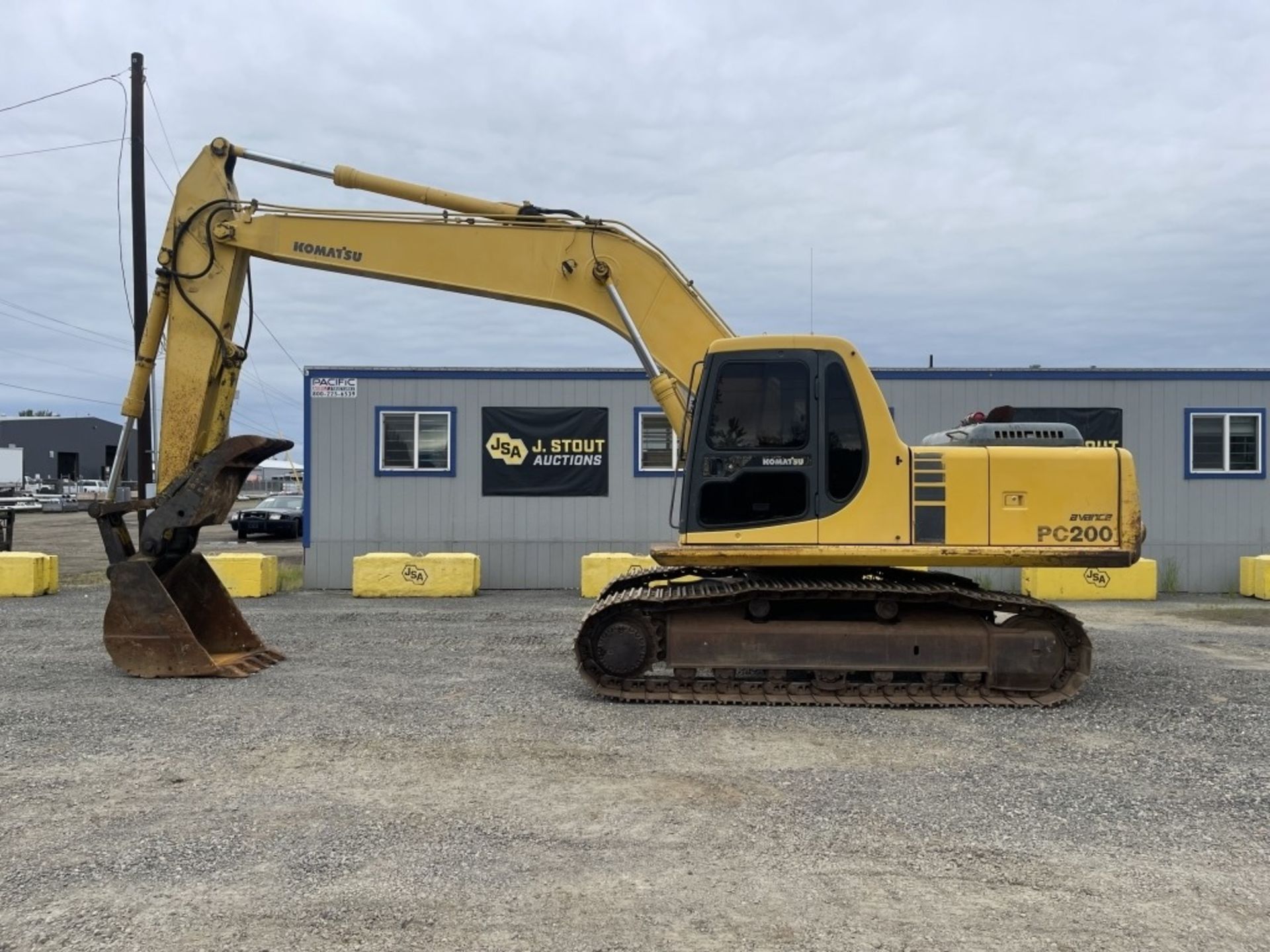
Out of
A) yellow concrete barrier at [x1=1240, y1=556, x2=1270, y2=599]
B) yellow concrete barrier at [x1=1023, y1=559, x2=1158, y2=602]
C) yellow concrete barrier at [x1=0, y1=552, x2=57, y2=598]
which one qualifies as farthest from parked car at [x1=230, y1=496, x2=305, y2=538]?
yellow concrete barrier at [x1=1240, y1=556, x2=1270, y2=599]

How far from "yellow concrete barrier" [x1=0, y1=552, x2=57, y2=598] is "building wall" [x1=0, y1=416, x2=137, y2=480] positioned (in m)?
65.8

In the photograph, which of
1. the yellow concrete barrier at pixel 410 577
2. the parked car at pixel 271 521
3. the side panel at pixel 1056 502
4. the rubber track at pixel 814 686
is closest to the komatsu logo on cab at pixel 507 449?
the yellow concrete barrier at pixel 410 577

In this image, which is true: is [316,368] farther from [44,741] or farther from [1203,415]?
[1203,415]

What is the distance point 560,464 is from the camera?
15.6 meters

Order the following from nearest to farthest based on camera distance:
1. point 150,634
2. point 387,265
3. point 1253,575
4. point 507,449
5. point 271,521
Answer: point 150,634
point 387,265
point 1253,575
point 507,449
point 271,521

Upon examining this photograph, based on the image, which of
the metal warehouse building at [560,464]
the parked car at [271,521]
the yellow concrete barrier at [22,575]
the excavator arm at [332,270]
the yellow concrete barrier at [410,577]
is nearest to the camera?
the excavator arm at [332,270]

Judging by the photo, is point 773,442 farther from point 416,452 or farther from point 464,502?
point 416,452

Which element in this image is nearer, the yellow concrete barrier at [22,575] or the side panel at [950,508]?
the side panel at [950,508]

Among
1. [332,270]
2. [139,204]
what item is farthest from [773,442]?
[139,204]

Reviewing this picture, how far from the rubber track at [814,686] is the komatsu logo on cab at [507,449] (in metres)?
8.25

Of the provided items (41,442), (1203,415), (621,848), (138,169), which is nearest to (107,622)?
(621,848)

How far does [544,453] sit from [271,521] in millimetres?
13795

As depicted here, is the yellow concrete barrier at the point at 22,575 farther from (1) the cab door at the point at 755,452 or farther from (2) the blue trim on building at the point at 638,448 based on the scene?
(1) the cab door at the point at 755,452

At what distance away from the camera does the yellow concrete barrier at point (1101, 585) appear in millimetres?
14320
